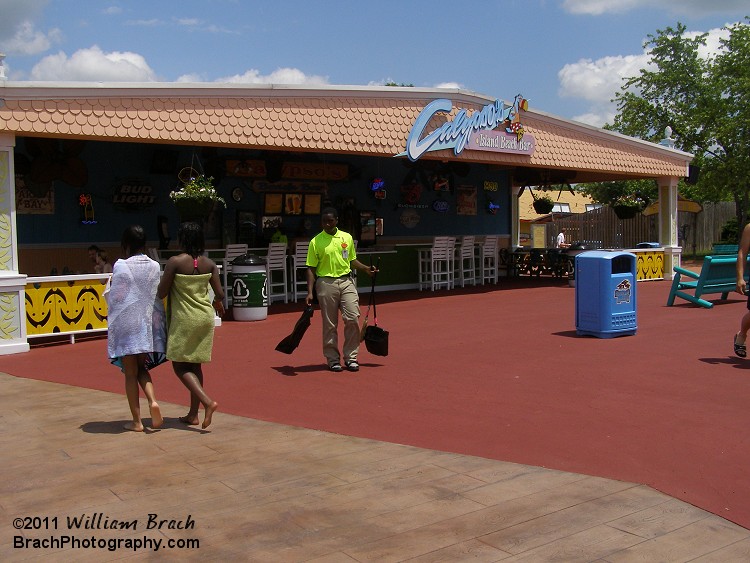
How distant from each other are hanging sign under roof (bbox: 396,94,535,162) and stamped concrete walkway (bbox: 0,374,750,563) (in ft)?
33.7

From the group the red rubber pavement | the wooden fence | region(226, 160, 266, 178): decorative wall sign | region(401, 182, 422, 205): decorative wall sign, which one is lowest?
the red rubber pavement

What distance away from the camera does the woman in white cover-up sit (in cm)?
653

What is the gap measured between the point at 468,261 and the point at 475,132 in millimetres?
5199

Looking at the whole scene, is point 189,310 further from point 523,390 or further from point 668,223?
point 668,223

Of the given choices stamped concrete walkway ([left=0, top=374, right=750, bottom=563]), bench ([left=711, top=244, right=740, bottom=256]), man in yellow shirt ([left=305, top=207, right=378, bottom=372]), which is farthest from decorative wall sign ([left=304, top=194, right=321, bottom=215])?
stamped concrete walkway ([left=0, top=374, right=750, bottom=563])

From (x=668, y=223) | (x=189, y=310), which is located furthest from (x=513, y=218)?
(x=189, y=310)

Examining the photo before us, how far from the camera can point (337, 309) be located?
926cm

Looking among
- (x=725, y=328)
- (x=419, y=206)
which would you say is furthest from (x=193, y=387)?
(x=419, y=206)

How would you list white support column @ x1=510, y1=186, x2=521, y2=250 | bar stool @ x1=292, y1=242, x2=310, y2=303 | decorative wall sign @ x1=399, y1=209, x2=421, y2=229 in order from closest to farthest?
1. bar stool @ x1=292, y1=242, x2=310, y2=303
2. decorative wall sign @ x1=399, y1=209, x2=421, y2=229
3. white support column @ x1=510, y1=186, x2=521, y2=250

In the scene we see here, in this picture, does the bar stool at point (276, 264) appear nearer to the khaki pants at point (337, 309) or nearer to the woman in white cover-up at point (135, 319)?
the khaki pants at point (337, 309)

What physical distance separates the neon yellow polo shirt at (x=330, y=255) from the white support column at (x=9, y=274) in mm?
4572

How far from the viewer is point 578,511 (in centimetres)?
484

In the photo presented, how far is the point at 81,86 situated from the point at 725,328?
9.97 m

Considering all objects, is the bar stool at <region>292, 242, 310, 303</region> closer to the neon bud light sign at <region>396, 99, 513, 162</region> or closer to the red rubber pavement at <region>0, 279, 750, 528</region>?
the neon bud light sign at <region>396, 99, 513, 162</region>
